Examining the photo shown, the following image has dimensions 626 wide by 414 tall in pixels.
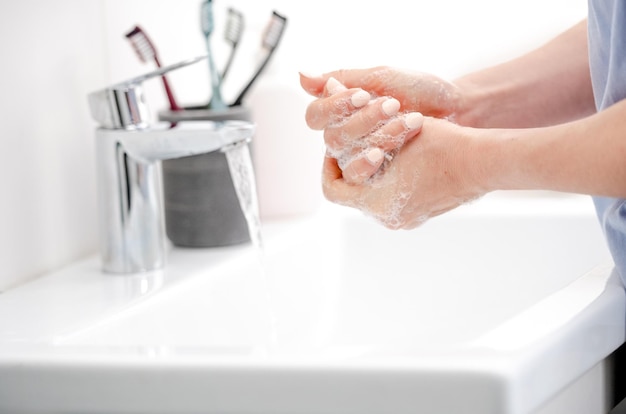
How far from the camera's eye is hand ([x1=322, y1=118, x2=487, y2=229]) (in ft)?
2.48

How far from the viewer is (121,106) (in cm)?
90

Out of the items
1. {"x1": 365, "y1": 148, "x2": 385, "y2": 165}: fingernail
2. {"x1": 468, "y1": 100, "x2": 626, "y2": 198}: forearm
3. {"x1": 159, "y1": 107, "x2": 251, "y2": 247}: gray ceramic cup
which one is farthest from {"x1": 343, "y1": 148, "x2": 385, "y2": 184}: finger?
{"x1": 159, "y1": 107, "x2": 251, "y2": 247}: gray ceramic cup

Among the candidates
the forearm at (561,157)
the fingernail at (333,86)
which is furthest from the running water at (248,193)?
the forearm at (561,157)

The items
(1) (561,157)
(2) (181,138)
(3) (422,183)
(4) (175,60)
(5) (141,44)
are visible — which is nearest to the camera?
(1) (561,157)

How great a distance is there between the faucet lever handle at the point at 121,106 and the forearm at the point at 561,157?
30 cm

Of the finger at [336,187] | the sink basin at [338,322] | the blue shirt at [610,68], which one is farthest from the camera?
the finger at [336,187]

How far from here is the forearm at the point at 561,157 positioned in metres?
0.63

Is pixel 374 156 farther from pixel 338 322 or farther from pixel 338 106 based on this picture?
pixel 338 322

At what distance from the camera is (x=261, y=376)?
637mm

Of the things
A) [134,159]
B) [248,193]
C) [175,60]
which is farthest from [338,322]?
[175,60]

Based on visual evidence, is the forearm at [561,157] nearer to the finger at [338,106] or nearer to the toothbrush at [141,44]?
the finger at [338,106]

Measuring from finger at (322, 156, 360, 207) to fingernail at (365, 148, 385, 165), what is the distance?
4 centimetres

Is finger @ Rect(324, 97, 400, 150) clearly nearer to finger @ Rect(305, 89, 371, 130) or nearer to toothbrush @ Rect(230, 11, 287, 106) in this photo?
finger @ Rect(305, 89, 371, 130)

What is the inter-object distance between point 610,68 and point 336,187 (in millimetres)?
243
